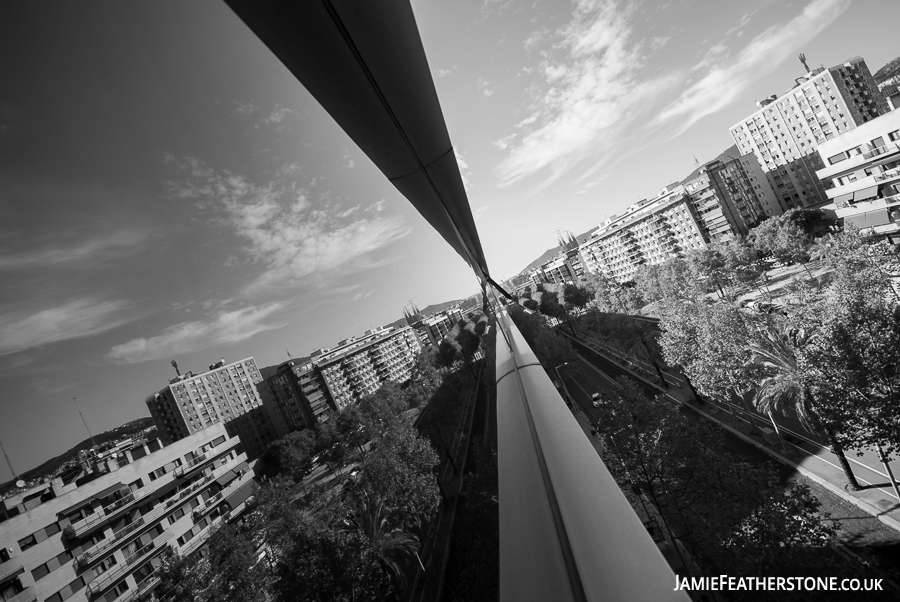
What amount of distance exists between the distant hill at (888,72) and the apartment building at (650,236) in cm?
3814

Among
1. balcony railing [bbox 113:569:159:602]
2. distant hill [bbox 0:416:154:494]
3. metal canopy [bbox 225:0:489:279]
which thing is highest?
distant hill [bbox 0:416:154:494]

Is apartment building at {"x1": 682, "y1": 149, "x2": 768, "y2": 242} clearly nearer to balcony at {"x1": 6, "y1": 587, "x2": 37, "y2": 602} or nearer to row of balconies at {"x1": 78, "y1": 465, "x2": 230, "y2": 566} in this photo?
row of balconies at {"x1": 78, "y1": 465, "x2": 230, "y2": 566}

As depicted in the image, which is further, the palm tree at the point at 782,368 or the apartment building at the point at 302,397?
the apartment building at the point at 302,397

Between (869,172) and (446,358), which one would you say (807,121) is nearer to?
(869,172)

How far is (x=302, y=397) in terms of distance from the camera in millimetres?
48156

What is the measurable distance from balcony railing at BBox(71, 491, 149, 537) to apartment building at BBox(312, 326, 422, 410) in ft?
107

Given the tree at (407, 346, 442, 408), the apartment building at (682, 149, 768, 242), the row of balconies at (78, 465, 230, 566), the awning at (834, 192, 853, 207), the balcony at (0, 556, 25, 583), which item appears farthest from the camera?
the apartment building at (682, 149, 768, 242)

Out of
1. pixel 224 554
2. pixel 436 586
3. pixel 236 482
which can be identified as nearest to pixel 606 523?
pixel 436 586

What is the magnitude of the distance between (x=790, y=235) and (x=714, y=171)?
2081cm

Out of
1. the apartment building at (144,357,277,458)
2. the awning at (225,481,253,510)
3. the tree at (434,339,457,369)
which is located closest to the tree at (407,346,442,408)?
the tree at (434,339,457,369)

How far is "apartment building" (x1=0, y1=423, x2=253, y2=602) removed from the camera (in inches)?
478

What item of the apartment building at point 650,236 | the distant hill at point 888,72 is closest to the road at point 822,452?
the apartment building at point 650,236

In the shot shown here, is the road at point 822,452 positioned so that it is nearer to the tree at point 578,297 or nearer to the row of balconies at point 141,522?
the row of balconies at point 141,522

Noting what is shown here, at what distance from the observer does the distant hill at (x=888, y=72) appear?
189ft
